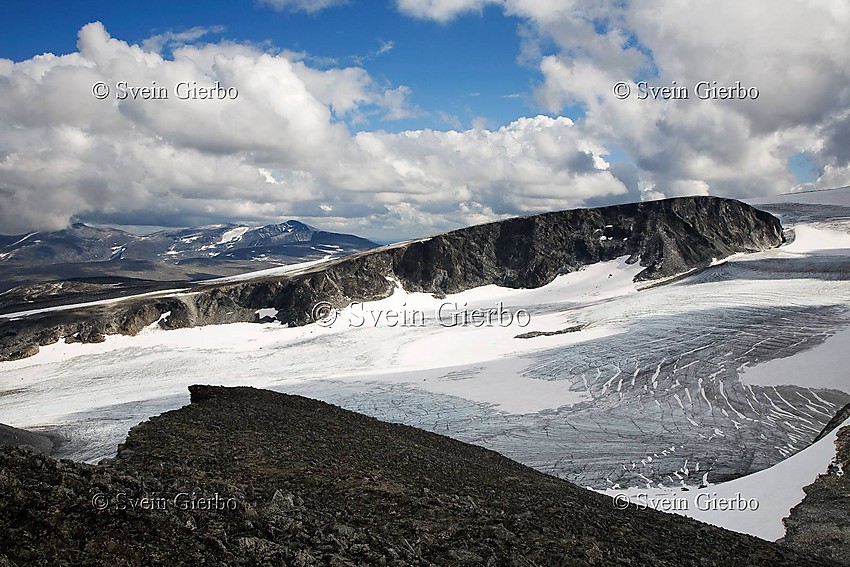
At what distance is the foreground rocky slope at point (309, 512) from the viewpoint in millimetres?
4934

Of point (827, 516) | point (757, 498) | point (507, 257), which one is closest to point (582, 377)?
point (757, 498)

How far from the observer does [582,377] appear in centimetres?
2983

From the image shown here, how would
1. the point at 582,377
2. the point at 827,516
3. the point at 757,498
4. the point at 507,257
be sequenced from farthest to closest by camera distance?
the point at 507,257 < the point at 582,377 < the point at 757,498 < the point at 827,516

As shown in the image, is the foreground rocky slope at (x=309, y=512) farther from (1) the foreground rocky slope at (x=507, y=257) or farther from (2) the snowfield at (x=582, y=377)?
(1) the foreground rocky slope at (x=507, y=257)

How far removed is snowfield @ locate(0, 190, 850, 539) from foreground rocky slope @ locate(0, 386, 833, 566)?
156 inches

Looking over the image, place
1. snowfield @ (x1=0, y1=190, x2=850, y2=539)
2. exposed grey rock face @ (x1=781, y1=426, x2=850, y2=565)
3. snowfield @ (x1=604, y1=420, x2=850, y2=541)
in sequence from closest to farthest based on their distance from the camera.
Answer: exposed grey rock face @ (x1=781, y1=426, x2=850, y2=565)
snowfield @ (x1=604, y1=420, x2=850, y2=541)
snowfield @ (x1=0, y1=190, x2=850, y2=539)

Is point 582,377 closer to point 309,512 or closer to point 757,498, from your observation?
point 757,498

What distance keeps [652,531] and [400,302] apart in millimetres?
63138

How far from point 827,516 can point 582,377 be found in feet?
66.2

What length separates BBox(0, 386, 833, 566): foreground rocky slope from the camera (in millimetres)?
4934

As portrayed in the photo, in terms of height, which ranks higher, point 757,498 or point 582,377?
point 582,377

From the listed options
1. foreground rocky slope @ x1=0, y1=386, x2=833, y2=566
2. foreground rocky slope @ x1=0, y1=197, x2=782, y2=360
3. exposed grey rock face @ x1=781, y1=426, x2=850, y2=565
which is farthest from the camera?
foreground rocky slope @ x1=0, y1=197, x2=782, y2=360

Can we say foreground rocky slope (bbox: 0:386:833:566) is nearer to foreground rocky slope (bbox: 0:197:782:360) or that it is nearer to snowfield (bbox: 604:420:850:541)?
snowfield (bbox: 604:420:850:541)

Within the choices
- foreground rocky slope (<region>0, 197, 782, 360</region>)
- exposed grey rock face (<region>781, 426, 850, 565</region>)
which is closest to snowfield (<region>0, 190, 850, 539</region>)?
exposed grey rock face (<region>781, 426, 850, 565</region>)
